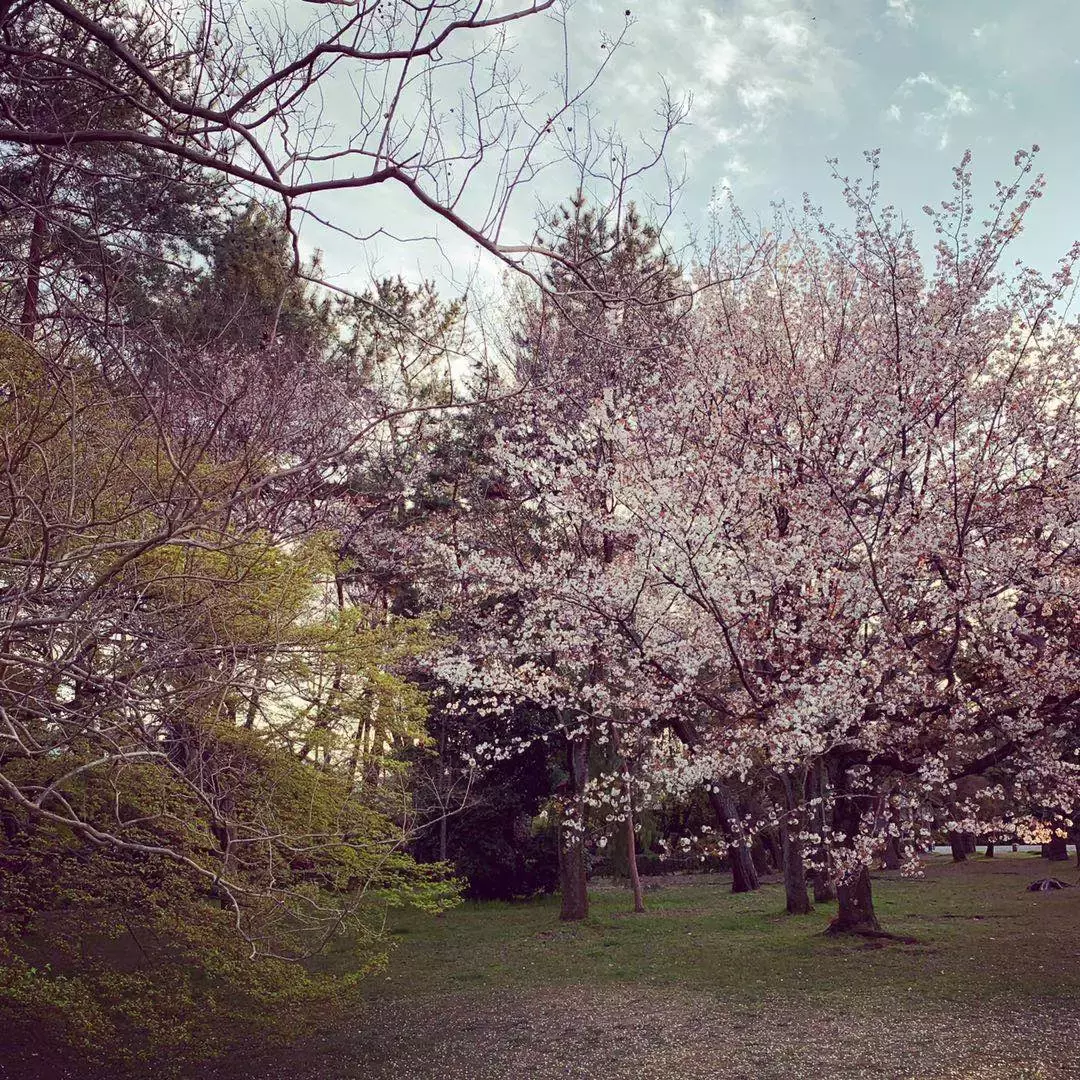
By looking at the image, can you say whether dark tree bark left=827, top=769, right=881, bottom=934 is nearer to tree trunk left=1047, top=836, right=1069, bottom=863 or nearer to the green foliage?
the green foliage

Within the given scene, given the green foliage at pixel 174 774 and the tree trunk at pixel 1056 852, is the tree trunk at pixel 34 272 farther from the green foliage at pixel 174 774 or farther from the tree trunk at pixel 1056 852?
the tree trunk at pixel 1056 852

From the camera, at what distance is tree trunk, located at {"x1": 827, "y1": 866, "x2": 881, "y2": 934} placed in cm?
1310

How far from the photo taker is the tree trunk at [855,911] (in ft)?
43.0

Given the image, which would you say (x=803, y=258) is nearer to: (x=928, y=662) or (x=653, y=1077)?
(x=928, y=662)

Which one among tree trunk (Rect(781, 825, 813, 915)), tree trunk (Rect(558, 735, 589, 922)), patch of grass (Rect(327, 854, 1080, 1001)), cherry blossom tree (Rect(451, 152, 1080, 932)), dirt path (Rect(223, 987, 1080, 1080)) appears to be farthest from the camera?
tree trunk (Rect(558, 735, 589, 922))

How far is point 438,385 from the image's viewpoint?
61.9 feet

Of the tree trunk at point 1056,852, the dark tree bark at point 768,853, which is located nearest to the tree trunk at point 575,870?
the dark tree bark at point 768,853

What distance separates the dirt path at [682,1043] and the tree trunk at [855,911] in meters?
3.59

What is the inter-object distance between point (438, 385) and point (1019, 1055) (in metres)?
15.2

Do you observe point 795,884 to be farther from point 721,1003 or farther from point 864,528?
point 864,528

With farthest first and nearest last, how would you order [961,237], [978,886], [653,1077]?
[978,886] < [961,237] < [653,1077]

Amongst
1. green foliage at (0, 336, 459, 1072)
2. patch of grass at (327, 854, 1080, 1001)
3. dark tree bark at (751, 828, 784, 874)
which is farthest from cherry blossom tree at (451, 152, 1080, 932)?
dark tree bark at (751, 828, 784, 874)

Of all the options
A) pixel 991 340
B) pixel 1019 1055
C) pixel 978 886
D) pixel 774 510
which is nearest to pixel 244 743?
pixel 774 510

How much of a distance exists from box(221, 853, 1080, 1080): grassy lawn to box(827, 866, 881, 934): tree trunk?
0.35m
